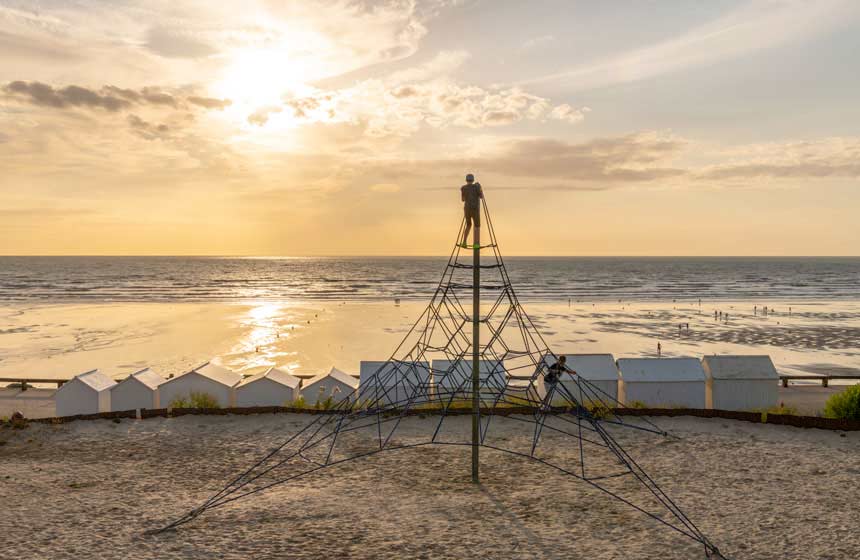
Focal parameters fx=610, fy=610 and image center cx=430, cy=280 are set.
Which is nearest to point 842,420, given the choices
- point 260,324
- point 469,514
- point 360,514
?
point 469,514

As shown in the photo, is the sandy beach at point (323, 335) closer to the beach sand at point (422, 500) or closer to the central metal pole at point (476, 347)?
the beach sand at point (422, 500)

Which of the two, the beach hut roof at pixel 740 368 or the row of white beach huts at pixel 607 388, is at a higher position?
the beach hut roof at pixel 740 368

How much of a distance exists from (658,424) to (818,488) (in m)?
5.14

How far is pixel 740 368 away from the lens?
20141mm

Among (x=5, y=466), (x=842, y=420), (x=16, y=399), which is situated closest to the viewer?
(x=5, y=466)

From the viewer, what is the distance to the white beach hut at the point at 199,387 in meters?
20.2

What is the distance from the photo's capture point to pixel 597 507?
11.8m

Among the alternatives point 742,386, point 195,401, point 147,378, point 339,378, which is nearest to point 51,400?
point 147,378

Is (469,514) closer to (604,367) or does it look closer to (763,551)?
(763,551)

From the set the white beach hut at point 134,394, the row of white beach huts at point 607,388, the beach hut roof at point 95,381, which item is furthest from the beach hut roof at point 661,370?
A: the beach hut roof at point 95,381

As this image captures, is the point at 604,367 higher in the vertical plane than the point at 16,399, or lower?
higher

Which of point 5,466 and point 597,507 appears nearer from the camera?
point 597,507

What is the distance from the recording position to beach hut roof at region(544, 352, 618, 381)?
20.5 metres

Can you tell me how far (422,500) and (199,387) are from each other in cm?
1110
